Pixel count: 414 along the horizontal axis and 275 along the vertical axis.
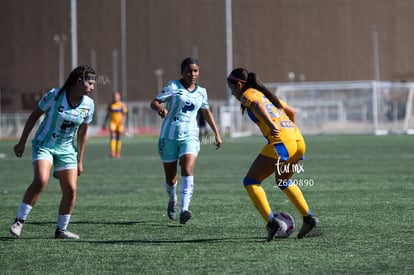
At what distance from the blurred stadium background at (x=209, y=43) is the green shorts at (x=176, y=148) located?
5200cm

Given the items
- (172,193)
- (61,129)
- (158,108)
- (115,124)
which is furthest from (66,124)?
(115,124)

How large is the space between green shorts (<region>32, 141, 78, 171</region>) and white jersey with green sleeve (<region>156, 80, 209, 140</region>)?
2119 millimetres

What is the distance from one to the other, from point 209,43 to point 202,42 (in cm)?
60

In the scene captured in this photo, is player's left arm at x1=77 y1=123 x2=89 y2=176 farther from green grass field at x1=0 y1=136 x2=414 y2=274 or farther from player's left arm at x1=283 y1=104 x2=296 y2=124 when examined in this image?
player's left arm at x1=283 y1=104 x2=296 y2=124

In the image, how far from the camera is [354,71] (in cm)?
6806

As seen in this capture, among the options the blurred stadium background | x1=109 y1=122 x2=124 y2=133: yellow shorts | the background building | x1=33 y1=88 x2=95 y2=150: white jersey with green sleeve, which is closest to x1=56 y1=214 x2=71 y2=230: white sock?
x1=33 y1=88 x2=95 y2=150: white jersey with green sleeve

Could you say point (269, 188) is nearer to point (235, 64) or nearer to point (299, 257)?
point (299, 257)

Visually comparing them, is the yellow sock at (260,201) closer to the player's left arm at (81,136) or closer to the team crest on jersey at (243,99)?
the team crest on jersey at (243,99)

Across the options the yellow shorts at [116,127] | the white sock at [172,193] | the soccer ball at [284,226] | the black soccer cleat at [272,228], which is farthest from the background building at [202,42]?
the black soccer cleat at [272,228]

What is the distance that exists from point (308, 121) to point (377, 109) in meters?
3.63

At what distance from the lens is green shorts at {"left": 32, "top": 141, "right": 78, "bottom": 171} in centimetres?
955

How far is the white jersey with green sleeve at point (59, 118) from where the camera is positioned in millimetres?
9469

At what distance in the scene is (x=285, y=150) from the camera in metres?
9.12

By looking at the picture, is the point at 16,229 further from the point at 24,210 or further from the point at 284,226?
the point at 284,226
